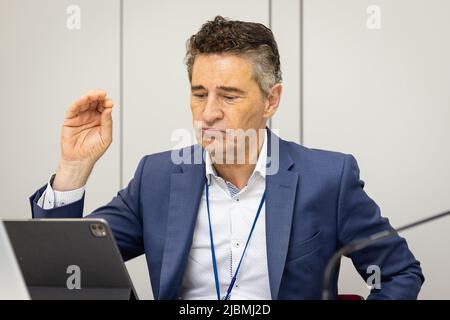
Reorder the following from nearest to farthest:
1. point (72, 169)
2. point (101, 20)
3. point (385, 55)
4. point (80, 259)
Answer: point (80, 259) < point (72, 169) < point (385, 55) < point (101, 20)

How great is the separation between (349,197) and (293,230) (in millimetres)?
191

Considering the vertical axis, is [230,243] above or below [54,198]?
below

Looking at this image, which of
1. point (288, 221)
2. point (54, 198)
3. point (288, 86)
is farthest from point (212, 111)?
point (288, 86)

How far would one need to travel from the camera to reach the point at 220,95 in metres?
1.70

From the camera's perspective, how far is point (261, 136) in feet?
6.07

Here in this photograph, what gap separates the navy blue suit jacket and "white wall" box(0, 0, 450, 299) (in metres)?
0.98

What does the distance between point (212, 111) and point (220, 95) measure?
60mm

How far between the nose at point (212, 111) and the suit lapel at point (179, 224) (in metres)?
0.20

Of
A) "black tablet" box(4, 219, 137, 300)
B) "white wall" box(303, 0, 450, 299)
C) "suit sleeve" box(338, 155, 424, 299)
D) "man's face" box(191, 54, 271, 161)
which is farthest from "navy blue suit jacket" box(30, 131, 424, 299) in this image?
"white wall" box(303, 0, 450, 299)

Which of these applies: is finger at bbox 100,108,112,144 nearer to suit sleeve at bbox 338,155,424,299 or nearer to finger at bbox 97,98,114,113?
finger at bbox 97,98,114,113

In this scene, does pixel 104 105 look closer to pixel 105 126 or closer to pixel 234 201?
pixel 105 126

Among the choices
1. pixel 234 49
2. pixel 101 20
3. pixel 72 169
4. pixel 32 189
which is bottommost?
pixel 32 189
